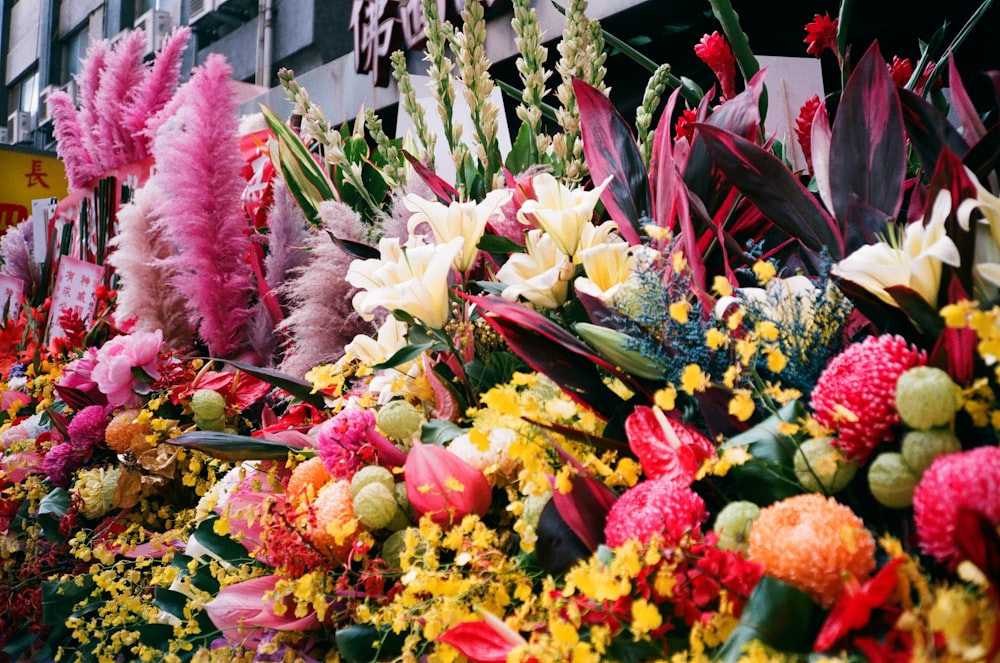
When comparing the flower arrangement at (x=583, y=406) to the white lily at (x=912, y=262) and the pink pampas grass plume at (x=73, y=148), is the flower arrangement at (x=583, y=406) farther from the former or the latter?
the pink pampas grass plume at (x=73, y=148)

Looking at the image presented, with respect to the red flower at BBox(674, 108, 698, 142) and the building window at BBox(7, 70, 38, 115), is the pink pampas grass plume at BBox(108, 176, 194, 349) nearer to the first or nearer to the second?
the red flower at BBox(674, 108, 698, 142)

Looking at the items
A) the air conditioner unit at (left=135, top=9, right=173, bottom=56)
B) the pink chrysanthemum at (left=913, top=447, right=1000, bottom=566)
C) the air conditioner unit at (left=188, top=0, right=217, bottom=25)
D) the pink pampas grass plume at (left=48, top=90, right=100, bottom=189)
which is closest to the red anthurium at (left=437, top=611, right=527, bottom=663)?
the pink chrysanthemum at (left=913, top=447, right=1000, bottom=566)

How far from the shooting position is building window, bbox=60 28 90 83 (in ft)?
24.2

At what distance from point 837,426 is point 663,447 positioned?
0.10m

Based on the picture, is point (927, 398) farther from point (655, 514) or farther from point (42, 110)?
point (42, 110)

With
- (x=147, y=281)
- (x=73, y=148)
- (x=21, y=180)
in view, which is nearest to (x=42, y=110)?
(x=21, y=180)

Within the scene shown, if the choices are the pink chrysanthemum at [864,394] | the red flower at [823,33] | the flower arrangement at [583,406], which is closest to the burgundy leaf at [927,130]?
the flower arrangement at [583,406]

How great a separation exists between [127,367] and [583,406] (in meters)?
0.80

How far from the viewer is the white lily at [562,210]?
613 mm

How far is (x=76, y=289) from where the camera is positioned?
5.41 feet

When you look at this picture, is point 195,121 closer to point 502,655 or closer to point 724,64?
point 724,64

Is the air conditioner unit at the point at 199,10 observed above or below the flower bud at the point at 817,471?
above

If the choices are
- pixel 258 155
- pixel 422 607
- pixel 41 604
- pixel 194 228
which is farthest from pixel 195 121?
pixel 422 607

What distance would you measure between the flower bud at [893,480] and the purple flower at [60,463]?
3.79ft
